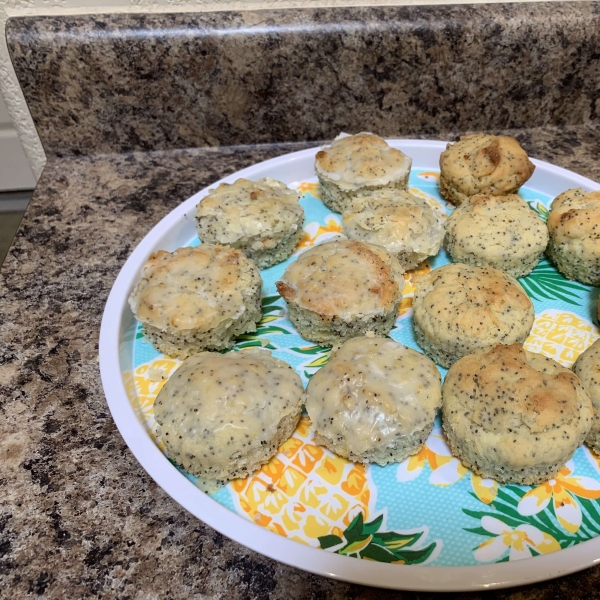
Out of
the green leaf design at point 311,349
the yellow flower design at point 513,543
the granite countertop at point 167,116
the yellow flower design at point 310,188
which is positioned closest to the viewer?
the yellow flower design at point 513,543

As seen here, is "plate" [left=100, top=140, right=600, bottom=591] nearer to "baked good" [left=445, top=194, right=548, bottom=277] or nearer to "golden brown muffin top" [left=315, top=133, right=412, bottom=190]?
"baked good" [left=445, top=194, right=548, bottom=277]

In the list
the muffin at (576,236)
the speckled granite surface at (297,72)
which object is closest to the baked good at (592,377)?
the muffin at (576,236)

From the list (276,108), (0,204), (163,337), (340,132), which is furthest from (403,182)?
(0,204)

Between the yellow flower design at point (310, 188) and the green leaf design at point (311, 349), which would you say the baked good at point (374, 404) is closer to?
the green leaf design at point (311, 349)

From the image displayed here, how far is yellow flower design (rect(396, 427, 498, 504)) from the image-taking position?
1538 millimetres

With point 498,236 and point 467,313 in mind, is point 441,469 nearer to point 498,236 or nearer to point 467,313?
point 467,313

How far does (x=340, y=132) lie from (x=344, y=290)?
1.19m

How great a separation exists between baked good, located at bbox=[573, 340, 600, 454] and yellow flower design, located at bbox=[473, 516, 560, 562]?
0.34m

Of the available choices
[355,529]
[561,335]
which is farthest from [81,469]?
[561,335]

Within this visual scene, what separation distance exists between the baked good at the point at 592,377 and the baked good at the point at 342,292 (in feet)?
2.04

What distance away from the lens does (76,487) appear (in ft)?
4.83

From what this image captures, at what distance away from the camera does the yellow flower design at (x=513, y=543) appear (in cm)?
139

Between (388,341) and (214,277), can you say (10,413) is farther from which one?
(388,341)

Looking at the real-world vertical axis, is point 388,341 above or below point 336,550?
above
